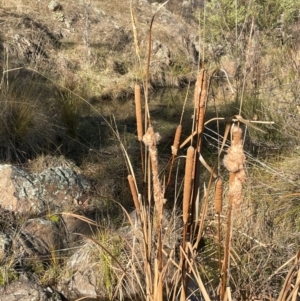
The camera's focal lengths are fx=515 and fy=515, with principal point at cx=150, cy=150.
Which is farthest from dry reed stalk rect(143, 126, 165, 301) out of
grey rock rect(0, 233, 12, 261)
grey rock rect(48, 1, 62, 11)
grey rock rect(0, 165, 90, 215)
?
grey rock rect(48, 1, 62, 11)

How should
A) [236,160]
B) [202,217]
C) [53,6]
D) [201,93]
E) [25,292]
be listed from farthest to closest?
[53,6]
[25,292]
[202,217]
[201,93]
[236,160]

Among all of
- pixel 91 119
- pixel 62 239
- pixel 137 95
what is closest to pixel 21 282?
pixel 62 239

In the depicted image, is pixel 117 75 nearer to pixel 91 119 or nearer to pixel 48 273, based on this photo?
pixel 91 119

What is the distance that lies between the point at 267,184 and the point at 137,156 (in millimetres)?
1429

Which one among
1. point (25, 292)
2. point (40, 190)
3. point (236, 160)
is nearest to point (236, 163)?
point (236, 160)

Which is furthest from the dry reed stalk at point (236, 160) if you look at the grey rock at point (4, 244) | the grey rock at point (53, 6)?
the grey rock at point (53, 6)

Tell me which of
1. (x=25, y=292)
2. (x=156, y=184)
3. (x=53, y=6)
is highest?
(x=156, y=184)

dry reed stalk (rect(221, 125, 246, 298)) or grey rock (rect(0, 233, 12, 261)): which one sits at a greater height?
dry reed stalk (rect(221, 125, 246, 298))

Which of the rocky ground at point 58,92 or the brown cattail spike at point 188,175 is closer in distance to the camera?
the brown cattail spike at point 188,175

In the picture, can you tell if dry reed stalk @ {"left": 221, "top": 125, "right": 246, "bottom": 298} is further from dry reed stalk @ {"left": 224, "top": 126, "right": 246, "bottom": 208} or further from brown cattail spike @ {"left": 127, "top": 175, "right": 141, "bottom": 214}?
brown cattail spike @ {"left": 127, "top": 175, "right": 141, "bottom": 214}

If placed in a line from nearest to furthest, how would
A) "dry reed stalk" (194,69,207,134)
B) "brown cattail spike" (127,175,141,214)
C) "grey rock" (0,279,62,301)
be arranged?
"dry reed stalk" (194,69,207,134), "brown cattail spike" (127,175,141,214), "grey rock" (0,279,62,301)

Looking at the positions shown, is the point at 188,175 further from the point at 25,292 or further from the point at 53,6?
the point at 53,6

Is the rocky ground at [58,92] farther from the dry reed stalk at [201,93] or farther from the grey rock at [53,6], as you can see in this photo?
the dry reed stalk at [201,93]

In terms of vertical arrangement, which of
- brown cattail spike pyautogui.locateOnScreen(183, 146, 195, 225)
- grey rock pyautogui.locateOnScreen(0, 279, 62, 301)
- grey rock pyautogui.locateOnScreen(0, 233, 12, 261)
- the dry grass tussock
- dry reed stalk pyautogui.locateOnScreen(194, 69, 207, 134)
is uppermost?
dry reed stalk pyautogui.locateOnScreen(194, 69, 207, 134)
